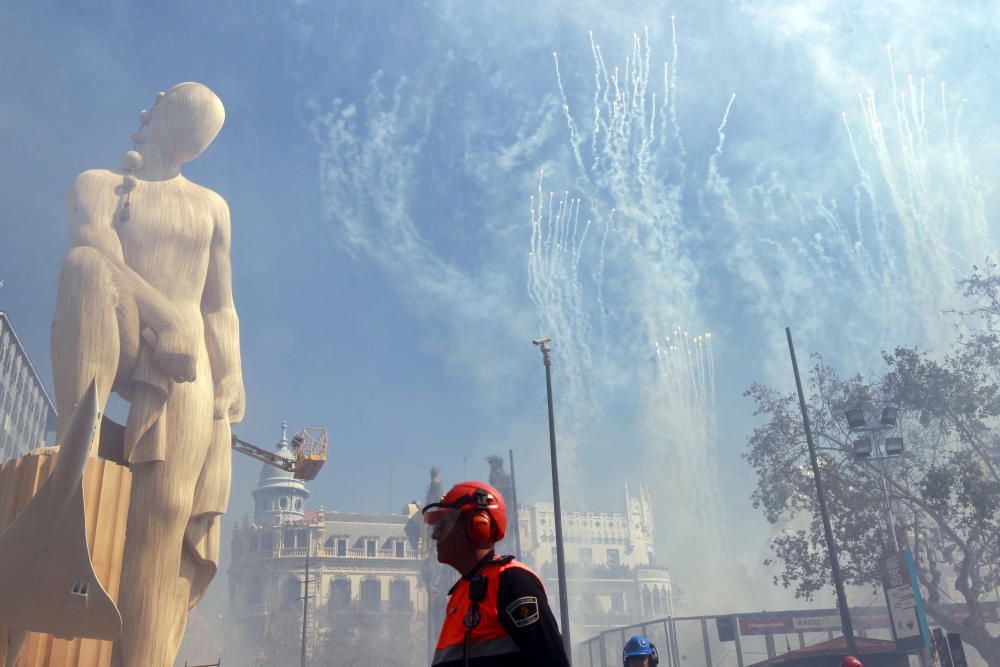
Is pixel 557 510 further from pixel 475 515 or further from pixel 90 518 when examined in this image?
pixel 475 515

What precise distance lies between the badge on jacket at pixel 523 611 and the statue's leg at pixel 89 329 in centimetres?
1410

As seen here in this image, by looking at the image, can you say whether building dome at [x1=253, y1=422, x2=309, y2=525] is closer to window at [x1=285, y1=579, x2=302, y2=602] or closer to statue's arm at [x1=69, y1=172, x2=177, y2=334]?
window at [x1=285, y1=579, x2=302, y2=602]

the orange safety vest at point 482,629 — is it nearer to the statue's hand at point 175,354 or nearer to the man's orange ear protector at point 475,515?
the man's orange ear protector at point 475,515

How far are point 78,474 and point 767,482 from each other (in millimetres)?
26800

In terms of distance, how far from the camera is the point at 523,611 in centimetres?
285

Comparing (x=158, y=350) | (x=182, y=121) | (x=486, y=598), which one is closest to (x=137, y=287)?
(x=158, y=350)

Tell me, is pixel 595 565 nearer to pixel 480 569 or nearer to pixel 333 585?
pixel 333 585

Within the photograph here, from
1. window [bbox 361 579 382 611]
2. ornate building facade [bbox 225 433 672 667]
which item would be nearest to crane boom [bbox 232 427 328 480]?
ornate building facade [bbox 225 433 672 667]

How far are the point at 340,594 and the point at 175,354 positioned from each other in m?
66.8

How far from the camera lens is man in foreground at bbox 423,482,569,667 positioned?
2.82 metres

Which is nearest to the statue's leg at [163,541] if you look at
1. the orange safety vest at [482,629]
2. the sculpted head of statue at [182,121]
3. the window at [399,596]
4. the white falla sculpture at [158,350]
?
the white falla sculpture at [158,350]

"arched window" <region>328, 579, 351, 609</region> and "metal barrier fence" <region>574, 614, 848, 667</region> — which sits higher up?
"arched window" <region>328, 579, 351, 609</region>

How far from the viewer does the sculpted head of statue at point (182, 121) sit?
17.2 m

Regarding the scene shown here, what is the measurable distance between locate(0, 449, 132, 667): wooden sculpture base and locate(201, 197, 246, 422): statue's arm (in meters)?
3.26
